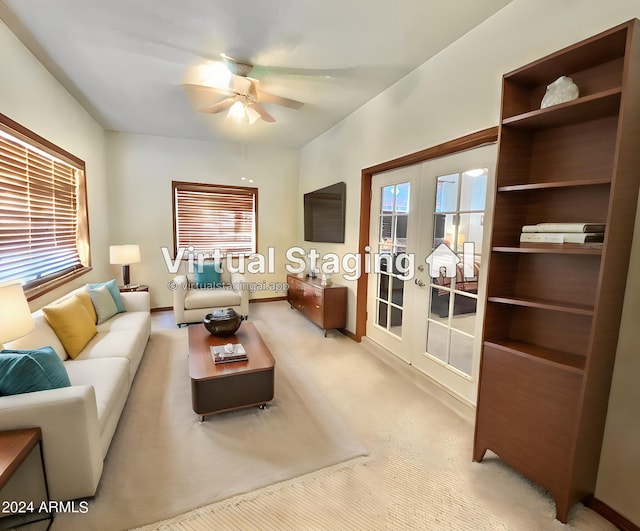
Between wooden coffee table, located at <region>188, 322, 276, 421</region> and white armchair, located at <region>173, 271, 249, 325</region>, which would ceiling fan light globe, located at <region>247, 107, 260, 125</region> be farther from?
wooden coffee table, located at <region>188, 322, 276, 421</region>

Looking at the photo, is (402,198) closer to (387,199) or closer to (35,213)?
(387,199)

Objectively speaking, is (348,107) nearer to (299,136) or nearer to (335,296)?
(299,136)

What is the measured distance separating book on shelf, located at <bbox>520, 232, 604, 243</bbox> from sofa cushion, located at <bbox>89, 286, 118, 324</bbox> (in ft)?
12.0

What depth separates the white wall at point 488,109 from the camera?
1.47 meters

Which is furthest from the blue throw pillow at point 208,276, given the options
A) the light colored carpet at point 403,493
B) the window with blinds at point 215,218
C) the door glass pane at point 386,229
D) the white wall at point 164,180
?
the light colored carpet at point 403,493

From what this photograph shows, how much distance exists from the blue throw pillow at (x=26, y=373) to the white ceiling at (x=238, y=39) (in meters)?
2.16

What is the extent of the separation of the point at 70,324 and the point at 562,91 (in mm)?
3494

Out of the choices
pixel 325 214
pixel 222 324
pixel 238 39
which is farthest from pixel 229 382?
pixel 325 214

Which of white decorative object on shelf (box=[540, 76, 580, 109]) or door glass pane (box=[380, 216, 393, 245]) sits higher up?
white decorative object on shelf (box=[540, 76, 580, 109])

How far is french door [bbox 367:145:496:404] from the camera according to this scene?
7.72ft

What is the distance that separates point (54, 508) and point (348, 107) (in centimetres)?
400

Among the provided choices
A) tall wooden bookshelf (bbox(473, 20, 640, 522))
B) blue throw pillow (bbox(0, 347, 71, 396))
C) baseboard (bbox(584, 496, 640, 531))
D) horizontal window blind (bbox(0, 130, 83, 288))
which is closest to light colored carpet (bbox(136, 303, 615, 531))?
baseboard (bbox(584, 496, 640, 531))

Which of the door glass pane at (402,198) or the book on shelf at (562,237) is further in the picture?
the door glass pane at (402,198)

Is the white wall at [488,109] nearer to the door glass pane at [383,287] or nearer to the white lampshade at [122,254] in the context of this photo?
the door glass pane at [383,287]
